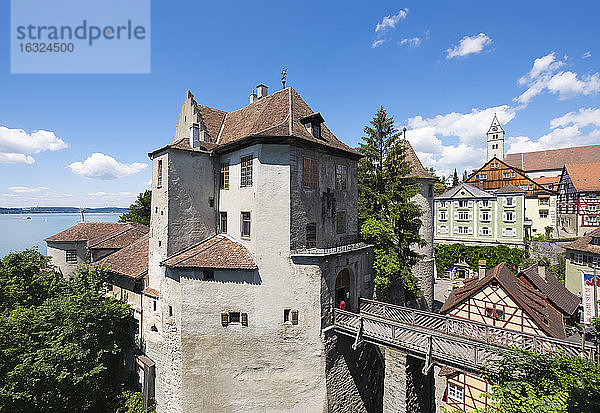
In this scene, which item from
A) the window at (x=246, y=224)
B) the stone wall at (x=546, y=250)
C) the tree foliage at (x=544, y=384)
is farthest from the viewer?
the stone wall at (x=546, y=250)

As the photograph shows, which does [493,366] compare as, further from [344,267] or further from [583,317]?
[583,317]

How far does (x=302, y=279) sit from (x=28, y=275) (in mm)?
23868

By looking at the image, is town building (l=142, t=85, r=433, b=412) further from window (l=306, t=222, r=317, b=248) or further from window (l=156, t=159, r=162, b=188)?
window (l=156, t=159, r=162, b=188)

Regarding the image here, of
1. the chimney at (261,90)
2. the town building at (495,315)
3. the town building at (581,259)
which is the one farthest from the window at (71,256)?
the town building at (581,259)

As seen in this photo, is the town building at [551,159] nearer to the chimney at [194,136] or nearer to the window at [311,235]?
the window at [311,235]

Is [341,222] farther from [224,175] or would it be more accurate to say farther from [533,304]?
[533,304]

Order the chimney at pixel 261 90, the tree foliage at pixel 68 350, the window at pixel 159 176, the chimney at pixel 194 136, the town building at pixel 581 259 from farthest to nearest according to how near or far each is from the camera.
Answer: the town building at pixel 581 259 → the chimney at pixel 261 90 → the chimney at pixel 194 136 → the window at pixel 159 176 → the tree foliage at pixel 68 350

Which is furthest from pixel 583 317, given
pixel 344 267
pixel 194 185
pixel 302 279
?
pixel 194 185

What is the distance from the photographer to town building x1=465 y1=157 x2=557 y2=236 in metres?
48.2

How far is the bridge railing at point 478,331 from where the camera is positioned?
11.4 m

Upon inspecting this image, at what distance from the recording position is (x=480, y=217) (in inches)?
1843

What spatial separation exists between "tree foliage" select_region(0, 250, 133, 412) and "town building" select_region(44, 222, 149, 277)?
13.3 feet

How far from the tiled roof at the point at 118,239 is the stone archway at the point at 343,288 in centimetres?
2037

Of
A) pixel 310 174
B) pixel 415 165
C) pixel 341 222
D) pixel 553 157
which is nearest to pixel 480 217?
pixel 415 165
